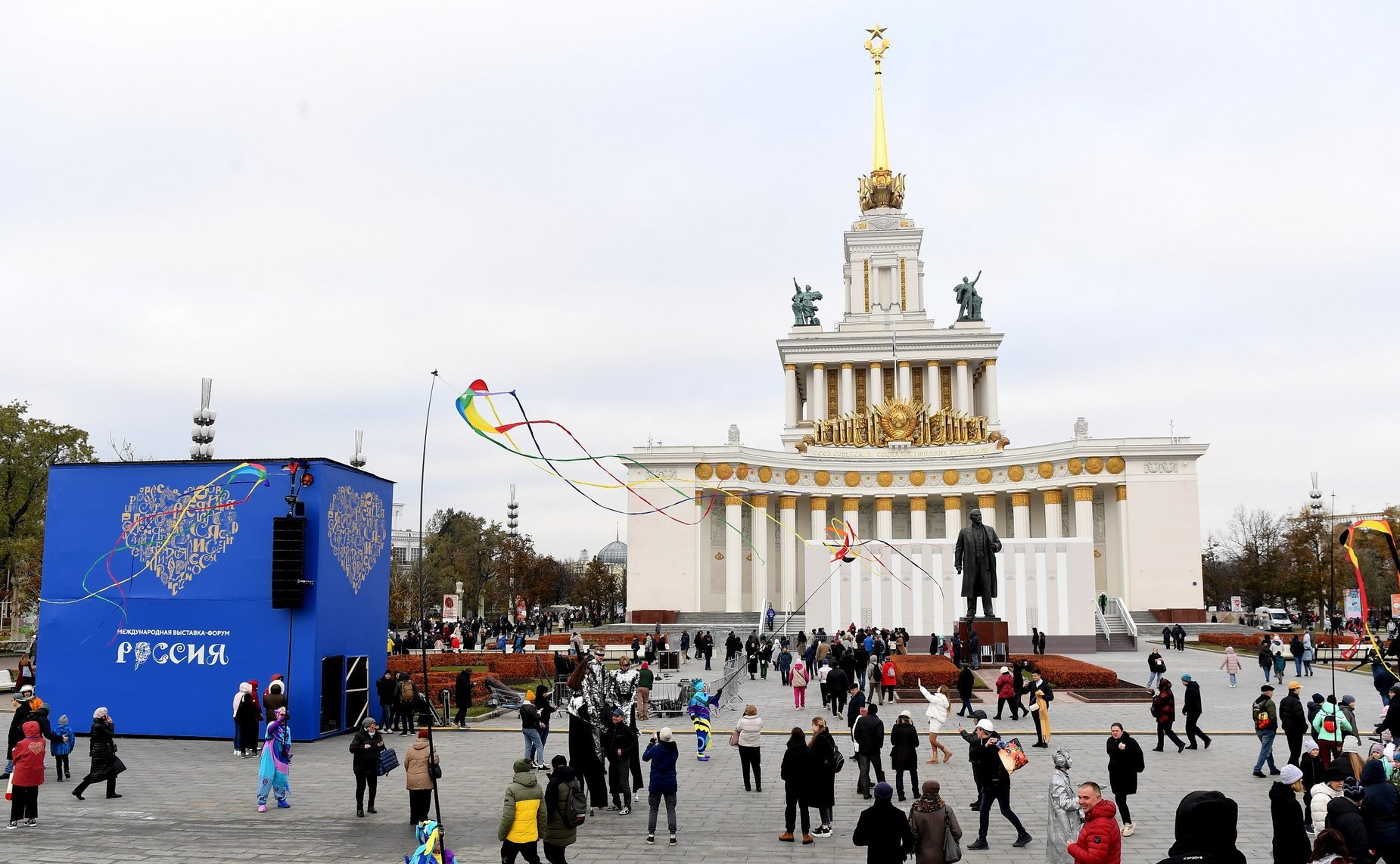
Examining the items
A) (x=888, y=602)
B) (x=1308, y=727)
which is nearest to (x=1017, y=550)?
(x=888, y=602)

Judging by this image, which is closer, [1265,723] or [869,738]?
[869,738]

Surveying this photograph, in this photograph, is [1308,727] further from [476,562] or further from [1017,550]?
[476,562]

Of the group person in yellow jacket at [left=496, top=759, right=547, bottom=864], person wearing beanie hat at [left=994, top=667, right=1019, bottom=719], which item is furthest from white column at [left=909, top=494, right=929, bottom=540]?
person in yellow jacket at [left=496, top=759, right=547, bottom=864]

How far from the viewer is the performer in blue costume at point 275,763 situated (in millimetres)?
13680

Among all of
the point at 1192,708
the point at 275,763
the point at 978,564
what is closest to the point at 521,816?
the point at 275,763

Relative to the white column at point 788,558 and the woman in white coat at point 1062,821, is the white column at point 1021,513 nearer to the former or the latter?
the white column at point 788,558

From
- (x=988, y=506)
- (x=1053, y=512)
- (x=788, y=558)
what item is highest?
(x=988, y=506)

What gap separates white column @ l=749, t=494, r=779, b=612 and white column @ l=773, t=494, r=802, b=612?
0.83 meters

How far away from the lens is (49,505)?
21953mm

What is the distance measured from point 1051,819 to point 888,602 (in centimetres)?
3541

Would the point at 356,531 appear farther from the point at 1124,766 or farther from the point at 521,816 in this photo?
the point at 1124,766

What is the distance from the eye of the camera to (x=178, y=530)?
70.7 ft

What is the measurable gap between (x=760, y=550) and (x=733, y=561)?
7.32ft

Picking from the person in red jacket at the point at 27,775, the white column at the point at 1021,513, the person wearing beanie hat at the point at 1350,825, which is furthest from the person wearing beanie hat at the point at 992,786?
the white column at the point at 1021,513
